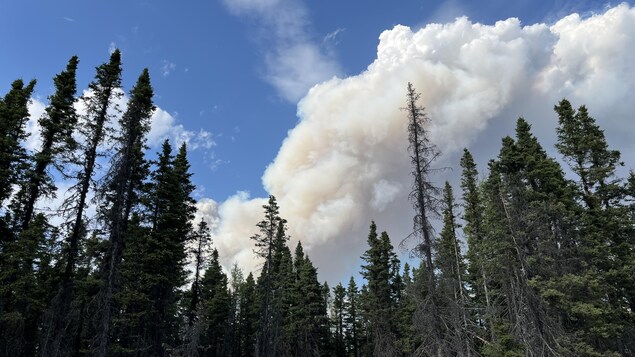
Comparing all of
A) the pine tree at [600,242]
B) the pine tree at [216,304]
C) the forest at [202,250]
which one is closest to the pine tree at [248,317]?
the pine tree at [216,304]

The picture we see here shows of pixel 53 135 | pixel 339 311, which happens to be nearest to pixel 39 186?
pixel 53 135

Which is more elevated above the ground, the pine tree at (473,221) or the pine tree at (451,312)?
the pine tree at (473,221)

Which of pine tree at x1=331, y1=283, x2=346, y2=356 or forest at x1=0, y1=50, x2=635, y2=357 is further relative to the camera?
pine tree at x1=331, y1=283, x2=346, y2=356

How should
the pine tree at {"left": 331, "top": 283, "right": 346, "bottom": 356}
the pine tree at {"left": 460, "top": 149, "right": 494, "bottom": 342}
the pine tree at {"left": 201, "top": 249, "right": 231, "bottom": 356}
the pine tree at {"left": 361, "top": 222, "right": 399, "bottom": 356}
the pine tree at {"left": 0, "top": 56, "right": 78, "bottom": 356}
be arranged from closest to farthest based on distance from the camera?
the pine tree at {"left": 0, "top": 56, "right": 78, "bottom": 356} → the pine tree at {"left": 460, "top": 149, "right": 494, "bottom": 342} → the pine tree at {"left": 361, "top": 222, "right": 399, "bottom": 356} → the pine tree at {"left": 201, "top": 249, "right": 231, "bottom": 356} → the pine tree at {"left": 331, "top": 283, "right": 346, "bottom": 356}

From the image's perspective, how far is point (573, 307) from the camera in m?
23.3

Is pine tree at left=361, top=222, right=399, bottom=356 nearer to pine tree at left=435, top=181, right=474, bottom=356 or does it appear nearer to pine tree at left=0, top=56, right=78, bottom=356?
pine tree at left=435, top=181, right=474, bottom=356

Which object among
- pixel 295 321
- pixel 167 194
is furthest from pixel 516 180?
pixel 295 321

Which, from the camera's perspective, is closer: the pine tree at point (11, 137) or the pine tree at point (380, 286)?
the pine tree at point (11, 137)

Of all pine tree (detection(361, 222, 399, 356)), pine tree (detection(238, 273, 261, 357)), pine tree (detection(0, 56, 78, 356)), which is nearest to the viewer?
pine tree (detection(0, 56, 78, 356))

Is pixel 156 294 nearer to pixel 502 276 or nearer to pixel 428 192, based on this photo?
pixel 428 192

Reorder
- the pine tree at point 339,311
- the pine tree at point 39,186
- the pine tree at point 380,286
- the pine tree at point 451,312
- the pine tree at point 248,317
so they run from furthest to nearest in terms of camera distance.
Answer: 1. the pine tree at point 339,311
2. the pine tree at point 248,317
3. the pine tree at point 380,286
4. the pine tree at point 39,186
5. the pine tree at point 451,312

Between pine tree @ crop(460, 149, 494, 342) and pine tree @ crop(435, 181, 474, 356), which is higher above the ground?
pine tree @ crop(460, 149, 494, 342)

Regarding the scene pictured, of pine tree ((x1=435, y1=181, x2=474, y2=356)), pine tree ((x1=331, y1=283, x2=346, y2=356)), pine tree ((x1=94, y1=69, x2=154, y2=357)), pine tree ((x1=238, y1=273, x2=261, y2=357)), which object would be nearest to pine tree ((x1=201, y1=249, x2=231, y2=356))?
pine tree ((x1=238, y1=273, x2=261, y2=357))

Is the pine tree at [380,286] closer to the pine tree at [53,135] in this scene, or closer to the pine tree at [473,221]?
the pine tree at [473,221]
